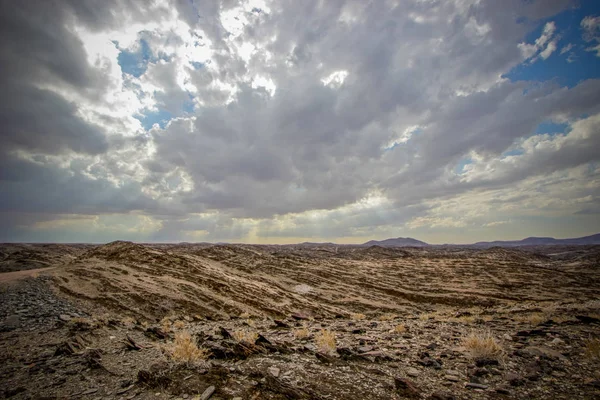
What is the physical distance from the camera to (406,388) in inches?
206

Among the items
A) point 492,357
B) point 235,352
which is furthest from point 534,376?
point 235,352

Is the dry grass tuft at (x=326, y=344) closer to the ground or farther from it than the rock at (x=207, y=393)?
closer to the ground

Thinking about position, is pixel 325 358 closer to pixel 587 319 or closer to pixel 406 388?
pixel 406 388

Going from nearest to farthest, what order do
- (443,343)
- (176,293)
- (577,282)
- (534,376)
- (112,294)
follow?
(534,376)
(443,343)
(112,294)
(176,293)
(577,282)

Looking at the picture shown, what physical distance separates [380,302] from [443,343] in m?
18.9

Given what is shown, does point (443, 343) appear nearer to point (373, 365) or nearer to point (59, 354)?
point (373, 365)

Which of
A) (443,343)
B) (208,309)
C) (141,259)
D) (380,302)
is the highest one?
(141,259)

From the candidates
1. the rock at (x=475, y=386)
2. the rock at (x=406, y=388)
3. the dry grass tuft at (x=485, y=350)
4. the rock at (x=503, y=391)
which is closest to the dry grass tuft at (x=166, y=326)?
the rock at (x=406, y=388)

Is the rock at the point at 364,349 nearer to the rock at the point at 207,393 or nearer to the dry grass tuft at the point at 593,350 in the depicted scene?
the rock at the point at 207,393

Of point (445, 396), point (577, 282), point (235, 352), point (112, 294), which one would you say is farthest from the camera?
point (577, 282)

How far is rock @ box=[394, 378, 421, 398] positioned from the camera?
5062 mm

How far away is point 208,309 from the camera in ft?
59.4

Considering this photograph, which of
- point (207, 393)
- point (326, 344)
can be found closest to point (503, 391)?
point (326, 344)

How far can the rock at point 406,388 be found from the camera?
16.6ft
